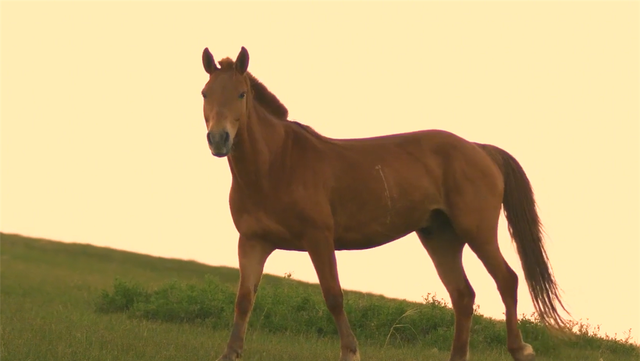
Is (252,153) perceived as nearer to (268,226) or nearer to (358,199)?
(268,226)

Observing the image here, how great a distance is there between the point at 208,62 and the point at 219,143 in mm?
1001

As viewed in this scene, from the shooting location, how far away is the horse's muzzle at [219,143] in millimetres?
7141

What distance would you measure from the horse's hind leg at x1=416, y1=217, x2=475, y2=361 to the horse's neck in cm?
209

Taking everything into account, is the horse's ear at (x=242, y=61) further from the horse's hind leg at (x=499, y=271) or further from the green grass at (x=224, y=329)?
the horse's hind leg at (x=499, y=271)

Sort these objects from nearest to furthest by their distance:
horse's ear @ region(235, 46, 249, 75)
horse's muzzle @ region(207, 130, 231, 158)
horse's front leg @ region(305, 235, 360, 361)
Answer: horse's muzzle @ region(207, 130, 231, 158) < horse's front leg @ region(305, 235, 360, 361) < horse's ear @ region(235, 46, 249, 75)

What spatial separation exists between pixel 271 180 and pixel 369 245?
126 cm

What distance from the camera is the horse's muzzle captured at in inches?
281

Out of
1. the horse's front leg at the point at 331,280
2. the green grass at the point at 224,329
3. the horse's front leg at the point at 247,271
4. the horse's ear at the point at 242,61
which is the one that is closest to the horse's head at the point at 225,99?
the horse's ear at the point at 242,61

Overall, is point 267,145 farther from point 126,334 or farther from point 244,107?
point 126,334

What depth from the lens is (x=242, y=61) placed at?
778 centimetres

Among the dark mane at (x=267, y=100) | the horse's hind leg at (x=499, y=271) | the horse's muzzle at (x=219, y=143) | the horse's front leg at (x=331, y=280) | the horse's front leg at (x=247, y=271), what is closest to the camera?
the horse's muzzle at (x=219, y=143)

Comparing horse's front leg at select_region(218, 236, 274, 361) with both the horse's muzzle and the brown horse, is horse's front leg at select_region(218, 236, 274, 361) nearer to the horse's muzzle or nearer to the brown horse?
the brown horse

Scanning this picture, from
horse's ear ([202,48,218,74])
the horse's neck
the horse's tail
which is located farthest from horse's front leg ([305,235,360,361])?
the horse's tail

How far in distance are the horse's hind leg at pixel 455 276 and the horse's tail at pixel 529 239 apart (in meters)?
0.73
